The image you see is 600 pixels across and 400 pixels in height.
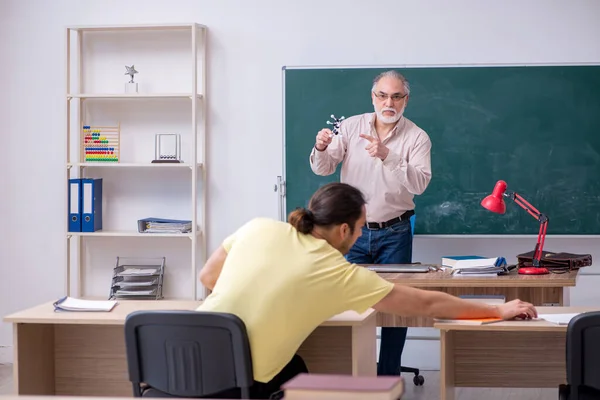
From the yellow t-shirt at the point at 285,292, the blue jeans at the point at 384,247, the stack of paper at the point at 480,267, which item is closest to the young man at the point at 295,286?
the yellow t-shirt at the point at 285,292

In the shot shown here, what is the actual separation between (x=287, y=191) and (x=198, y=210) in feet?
2.00

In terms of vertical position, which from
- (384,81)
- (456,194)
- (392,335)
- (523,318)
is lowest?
(392,335)

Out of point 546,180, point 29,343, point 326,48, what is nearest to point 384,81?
point 326,48

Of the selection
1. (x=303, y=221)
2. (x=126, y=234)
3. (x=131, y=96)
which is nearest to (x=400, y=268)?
(x=303, y=221)

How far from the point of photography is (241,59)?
17.6 feet

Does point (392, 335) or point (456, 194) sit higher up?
point (456, 194)

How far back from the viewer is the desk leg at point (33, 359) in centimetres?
297

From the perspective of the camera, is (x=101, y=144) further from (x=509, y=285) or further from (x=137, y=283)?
(x=509, y=285)

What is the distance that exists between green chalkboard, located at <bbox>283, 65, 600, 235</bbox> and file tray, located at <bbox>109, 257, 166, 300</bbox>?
125 centimetres

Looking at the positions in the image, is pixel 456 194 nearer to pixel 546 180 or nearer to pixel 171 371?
pixel 546 180

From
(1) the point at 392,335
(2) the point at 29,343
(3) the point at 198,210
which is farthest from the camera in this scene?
(3) the point at 198,210

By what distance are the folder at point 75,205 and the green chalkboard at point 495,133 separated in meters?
1.45

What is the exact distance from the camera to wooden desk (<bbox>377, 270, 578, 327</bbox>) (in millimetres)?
3598

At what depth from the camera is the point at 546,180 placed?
5.12 metres
